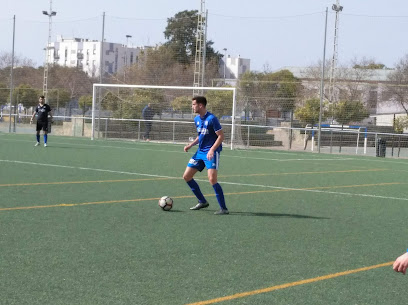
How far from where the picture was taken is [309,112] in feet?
120

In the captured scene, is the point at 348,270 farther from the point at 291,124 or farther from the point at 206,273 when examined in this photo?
the point at 291,124

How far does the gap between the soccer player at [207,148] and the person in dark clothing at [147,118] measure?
23072 millimetres

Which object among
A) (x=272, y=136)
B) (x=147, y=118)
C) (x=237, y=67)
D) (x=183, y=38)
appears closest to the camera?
(x=272, y=136)

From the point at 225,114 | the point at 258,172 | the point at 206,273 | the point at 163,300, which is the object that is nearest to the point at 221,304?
the point at 163,300

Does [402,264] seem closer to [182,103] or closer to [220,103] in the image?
[220,103]

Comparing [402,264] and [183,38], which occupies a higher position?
[183,38]

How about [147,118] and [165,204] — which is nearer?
[165,204]

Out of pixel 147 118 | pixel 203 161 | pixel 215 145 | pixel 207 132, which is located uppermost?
pixel 207 132

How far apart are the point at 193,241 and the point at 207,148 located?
291cm

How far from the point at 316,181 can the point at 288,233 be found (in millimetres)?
7869

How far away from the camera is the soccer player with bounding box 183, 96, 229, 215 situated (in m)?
11.2

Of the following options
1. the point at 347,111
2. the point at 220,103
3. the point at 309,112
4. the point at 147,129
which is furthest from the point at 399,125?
the point at 147,129

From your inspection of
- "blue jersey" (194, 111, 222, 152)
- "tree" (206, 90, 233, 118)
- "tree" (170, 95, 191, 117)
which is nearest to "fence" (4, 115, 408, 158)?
"tree" (206, 90, 233, 118)

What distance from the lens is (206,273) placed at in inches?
278
